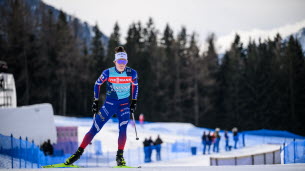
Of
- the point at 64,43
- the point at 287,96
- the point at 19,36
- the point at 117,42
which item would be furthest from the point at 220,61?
the point at 19,36

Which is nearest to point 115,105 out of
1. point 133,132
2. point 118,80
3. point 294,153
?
point 118,80

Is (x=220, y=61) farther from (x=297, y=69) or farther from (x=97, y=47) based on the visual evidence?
(x=97, y=47)

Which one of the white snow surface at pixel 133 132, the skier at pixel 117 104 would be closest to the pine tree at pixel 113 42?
the white snow surface at pixel 133 132

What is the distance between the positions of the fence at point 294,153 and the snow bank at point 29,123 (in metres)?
13.4

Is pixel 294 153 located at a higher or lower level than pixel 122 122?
lower

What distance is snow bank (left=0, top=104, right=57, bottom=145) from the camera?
1683cm

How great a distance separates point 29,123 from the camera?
771 inches

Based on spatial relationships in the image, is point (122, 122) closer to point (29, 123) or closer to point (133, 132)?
point (29, 123)

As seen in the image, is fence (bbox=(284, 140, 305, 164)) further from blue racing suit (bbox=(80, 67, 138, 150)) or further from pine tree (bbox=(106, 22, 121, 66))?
pine tree (bbox=(106, 22, 121, 66))

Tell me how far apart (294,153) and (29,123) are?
1583 cm

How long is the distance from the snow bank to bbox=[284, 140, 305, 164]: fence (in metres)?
13.4

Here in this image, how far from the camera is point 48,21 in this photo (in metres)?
50.4

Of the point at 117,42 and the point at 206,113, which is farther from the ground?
the point at 117,42

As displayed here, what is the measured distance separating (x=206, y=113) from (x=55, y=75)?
2577 cm
